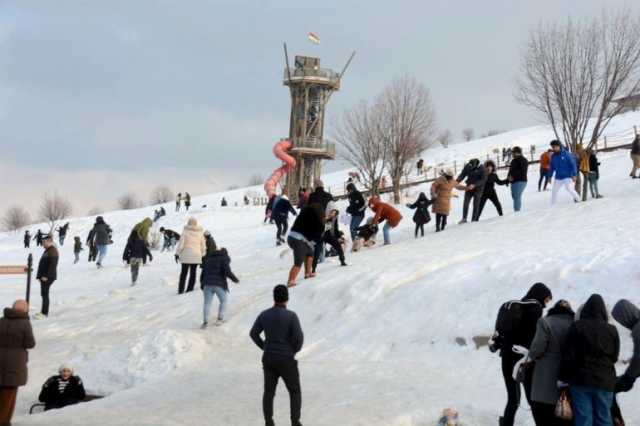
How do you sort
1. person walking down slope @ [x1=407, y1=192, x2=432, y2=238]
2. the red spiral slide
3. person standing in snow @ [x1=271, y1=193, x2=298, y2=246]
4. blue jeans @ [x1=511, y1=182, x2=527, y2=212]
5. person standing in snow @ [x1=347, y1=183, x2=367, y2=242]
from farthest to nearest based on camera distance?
the red spiral slide → person standing in snow @ [x1=271, y1=193, x2=298, y2=246] → person walking down slope @ [x1=407, y1=192, x2=432, y2=238] → blue jeans @ [x1=511, y1=182, x2=527, y2=212] → person standing in snow @ [x1=347, y1=183, x2=367, y2=242]

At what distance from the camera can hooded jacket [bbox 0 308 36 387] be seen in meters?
8.06

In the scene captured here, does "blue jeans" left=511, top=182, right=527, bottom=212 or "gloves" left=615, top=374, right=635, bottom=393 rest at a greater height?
"blue jeans" left=511, top=182, right=527, bottom=212

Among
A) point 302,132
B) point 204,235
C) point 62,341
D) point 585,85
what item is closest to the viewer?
point 62,341

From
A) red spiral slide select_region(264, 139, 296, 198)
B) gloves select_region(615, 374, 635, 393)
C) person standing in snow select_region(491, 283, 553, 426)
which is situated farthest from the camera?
red spiral slide select_region(264, 139, 296, 198)

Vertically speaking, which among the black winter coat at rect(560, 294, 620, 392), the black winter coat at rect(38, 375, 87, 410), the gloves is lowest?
the black winter coat at rect(38, 375, 87, 410)

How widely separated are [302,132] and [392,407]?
161 feet

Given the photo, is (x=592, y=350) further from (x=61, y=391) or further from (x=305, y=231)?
(x=305, y=231)

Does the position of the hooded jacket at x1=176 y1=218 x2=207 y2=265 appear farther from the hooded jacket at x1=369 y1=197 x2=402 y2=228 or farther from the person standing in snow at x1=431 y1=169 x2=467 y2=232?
the person standing in snow at x1=431 y1=169 x2=467 y2=232

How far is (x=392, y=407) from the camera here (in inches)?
302

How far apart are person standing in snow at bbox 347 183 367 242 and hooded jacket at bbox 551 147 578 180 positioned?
4.79 metres

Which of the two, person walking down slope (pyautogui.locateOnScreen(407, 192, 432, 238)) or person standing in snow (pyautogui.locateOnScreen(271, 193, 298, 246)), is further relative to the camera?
person standing in snow (pyautogui.locateOnScreen(271, 193, 298, 246))

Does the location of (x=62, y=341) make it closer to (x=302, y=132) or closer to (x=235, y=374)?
(x=235, y=374)

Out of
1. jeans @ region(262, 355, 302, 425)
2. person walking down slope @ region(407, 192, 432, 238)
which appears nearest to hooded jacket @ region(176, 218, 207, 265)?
person walking down slope @ region(407, 192, 432, 238)

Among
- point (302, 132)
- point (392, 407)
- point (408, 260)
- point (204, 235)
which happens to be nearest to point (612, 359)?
point (392, 407)
